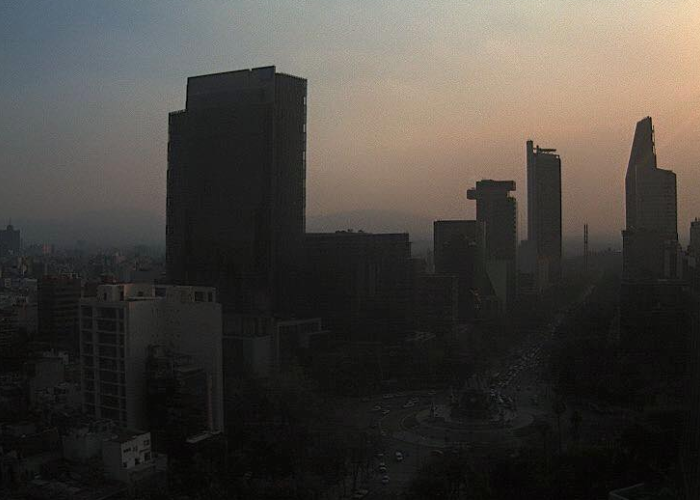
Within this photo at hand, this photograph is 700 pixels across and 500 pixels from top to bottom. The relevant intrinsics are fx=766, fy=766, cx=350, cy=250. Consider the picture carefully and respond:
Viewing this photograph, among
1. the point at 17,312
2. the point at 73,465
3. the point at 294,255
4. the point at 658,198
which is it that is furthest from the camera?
the point at 658,198

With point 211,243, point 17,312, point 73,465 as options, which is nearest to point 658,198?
point 211,243

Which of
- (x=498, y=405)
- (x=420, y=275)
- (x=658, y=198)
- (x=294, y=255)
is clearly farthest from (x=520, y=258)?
(x=498, y=405)

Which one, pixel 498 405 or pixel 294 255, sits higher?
pixel 294 255

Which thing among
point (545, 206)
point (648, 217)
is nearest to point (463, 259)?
point (648, 217)

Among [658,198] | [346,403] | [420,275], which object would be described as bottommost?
[346,403]

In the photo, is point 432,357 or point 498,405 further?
point 432,357

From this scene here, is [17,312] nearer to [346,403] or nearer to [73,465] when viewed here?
[346,403]

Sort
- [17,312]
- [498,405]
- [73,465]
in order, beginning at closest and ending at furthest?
1. [73,465]
2. [498,405]
3. [17,312]
